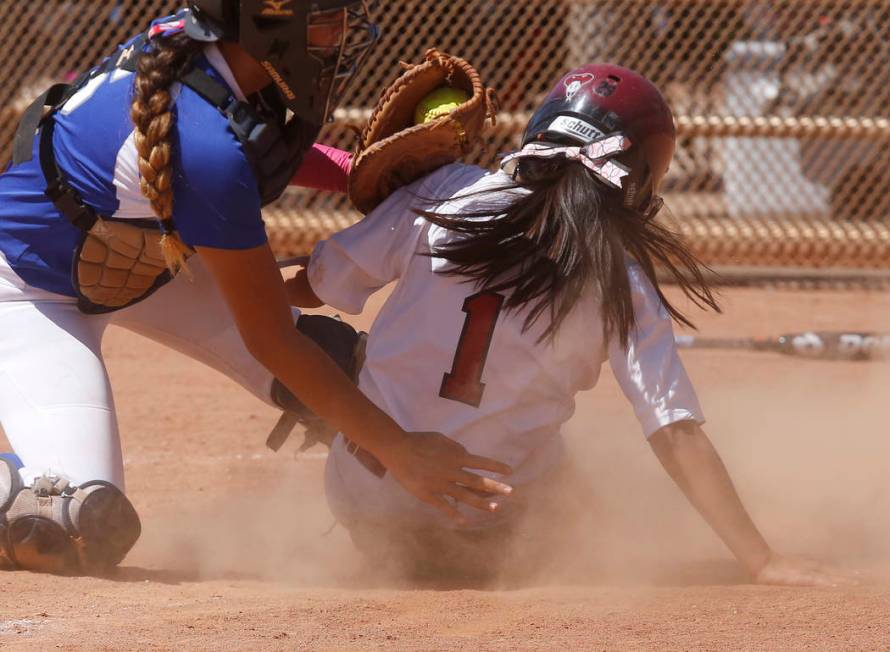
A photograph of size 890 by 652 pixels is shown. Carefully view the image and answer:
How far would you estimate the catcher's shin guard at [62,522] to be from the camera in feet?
9.85

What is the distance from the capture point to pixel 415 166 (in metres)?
3.10

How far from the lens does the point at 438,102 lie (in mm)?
3174

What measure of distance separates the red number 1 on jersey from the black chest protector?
539 mm

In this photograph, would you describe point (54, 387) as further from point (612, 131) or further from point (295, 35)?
point (612, 131)

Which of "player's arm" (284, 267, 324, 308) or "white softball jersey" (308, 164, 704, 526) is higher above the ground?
"white softball jersey" (308, 164, 704, 526)

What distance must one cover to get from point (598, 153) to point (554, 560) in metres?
1.00

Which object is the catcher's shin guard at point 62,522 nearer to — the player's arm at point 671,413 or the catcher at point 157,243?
the catcher at point 157,243

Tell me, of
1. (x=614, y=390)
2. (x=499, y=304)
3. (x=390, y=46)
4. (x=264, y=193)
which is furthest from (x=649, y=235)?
(x=390, y=46)

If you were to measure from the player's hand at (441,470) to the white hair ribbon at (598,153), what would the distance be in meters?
0.67

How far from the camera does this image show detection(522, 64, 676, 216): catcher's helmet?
2967 mm

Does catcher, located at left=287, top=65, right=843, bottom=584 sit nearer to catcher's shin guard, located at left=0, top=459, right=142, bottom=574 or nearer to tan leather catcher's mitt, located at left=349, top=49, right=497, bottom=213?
tan leather catcher's mitt, located at left=349, top=49, right=497, bottom=213

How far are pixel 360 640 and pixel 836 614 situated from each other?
970 millimetres

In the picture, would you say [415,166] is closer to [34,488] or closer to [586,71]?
[586,71]

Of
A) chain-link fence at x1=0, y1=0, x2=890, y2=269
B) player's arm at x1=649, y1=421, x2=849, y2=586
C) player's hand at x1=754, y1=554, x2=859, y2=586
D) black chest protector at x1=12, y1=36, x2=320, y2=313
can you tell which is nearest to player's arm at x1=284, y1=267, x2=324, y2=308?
black chest protector at x1=12, y1=36, x2=320, y2=313
